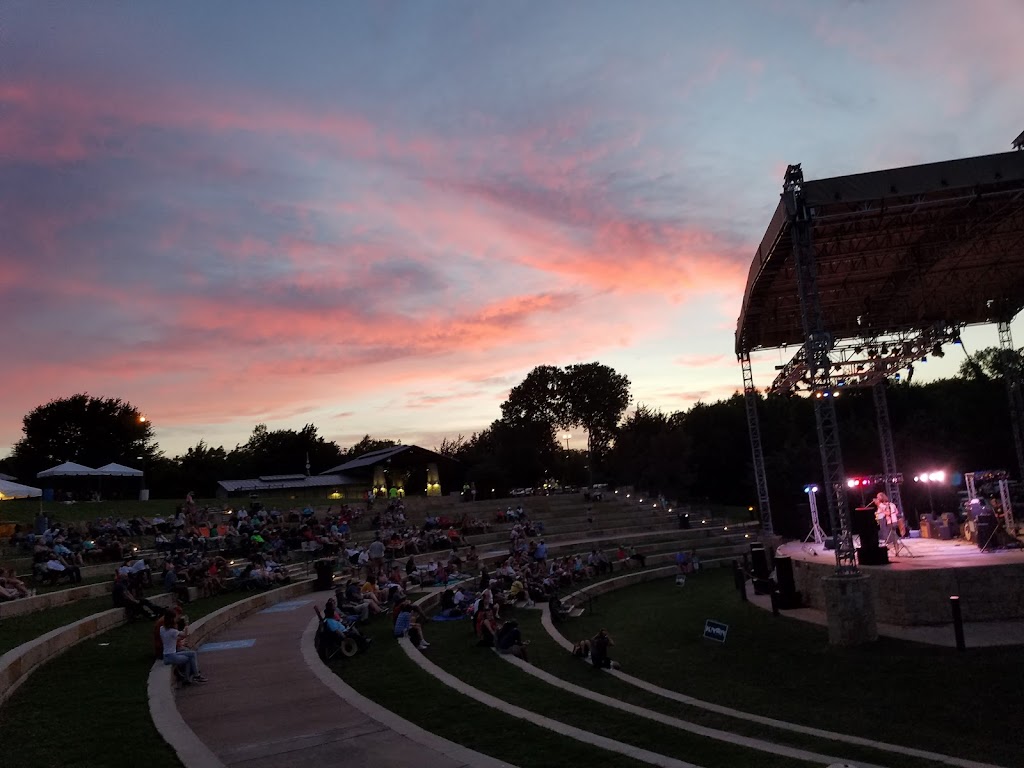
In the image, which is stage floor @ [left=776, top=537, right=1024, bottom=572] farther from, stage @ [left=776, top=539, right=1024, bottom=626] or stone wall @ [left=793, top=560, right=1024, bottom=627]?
stone wall @ [left=793, top=560, right=1024, bottom=627]

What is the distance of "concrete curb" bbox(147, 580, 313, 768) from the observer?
729 cm

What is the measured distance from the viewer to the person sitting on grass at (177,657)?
11234 millimetres

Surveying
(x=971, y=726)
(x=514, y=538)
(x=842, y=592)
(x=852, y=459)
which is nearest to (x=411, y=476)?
(x=514, y=538)

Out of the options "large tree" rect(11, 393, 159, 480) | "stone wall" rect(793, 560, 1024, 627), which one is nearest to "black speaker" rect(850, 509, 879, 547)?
"stone wall" rect(793, 560, 1024, 627)

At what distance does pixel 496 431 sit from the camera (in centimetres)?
7881

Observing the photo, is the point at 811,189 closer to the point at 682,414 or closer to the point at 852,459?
the point at 852,459

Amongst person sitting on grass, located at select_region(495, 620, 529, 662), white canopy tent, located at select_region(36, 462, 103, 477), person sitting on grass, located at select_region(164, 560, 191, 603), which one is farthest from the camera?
white canopy tent, located at select_region(36, 462, 103, 477)

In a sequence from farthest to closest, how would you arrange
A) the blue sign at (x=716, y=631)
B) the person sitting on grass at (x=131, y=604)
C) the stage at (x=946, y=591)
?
the person sitting on grass at (x=131, y=604) < the stage at (x=946, y=591) < the blue sign at (x=716, y=631)

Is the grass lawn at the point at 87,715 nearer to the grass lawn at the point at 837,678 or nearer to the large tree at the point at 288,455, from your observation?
the grass lawn at the point at 837,678

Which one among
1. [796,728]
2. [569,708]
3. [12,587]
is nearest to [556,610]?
[569,708]

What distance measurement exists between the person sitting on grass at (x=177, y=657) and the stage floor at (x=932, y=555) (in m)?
14.2

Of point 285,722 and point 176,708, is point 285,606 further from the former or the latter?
point 285,722

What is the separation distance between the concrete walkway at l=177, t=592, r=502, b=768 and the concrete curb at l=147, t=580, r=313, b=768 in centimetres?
32

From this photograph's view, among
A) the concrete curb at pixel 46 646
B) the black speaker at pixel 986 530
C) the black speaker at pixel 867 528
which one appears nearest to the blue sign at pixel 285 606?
the concrete curb at pixel 46 646
